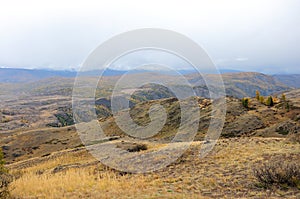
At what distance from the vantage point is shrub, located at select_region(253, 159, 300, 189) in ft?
39.5

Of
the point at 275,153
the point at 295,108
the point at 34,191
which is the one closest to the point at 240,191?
the point at 275,153

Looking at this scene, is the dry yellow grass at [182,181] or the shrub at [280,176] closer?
the dry yellow grass at [182,181]

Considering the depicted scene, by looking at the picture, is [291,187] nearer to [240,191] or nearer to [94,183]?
[240,191]

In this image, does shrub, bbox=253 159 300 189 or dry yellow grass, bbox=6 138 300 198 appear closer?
dry yellow grass, bbox=6 138 300 198

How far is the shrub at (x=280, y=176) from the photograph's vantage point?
12.0m

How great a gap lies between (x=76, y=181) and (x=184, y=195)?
20.9ft

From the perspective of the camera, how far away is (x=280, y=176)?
484 inches

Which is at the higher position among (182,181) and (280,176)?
(280,176)

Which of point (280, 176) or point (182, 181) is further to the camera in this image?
point (182, 181)

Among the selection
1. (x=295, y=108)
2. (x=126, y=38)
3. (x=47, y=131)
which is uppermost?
(x=126, y=38)

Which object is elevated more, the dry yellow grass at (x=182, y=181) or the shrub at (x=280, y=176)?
the shrub at (x=280, y=176)

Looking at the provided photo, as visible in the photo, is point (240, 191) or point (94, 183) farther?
point (94, 183)

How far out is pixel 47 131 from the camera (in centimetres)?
8200

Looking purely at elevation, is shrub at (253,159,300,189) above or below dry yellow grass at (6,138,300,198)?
above
